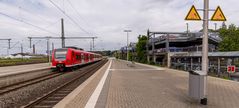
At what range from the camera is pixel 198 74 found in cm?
720

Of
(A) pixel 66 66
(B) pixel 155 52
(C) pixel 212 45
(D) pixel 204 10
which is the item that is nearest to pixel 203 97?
(D) pixel 204 10

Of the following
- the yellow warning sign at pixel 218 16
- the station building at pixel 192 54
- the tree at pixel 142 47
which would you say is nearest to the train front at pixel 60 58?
the station building at pixel 192 54

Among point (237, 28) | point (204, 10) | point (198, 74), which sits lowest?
point (198, 74)

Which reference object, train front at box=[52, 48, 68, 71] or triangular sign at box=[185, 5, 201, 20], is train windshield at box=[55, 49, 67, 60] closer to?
train front at box=[52, 48, 68, 71]

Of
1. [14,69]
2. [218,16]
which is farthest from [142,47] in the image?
[218,16]

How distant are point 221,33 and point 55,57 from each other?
2459cm

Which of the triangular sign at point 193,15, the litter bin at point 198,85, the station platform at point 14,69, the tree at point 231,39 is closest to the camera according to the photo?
the litter bin at point 198,85

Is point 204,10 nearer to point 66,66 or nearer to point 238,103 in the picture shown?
point 238,103

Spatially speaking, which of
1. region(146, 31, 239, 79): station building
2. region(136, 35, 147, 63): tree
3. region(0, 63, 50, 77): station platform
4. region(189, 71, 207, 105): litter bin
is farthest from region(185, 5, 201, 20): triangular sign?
region(136, 35, 147, 63): tree

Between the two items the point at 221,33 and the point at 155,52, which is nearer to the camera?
the point at 221,33

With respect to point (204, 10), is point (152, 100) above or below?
below

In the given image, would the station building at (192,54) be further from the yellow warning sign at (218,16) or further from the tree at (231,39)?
the yellow warning sign at (218,16)

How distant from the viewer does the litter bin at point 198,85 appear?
7156 mm

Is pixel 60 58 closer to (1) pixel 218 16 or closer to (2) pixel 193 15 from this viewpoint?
(2) pixel 193 15
